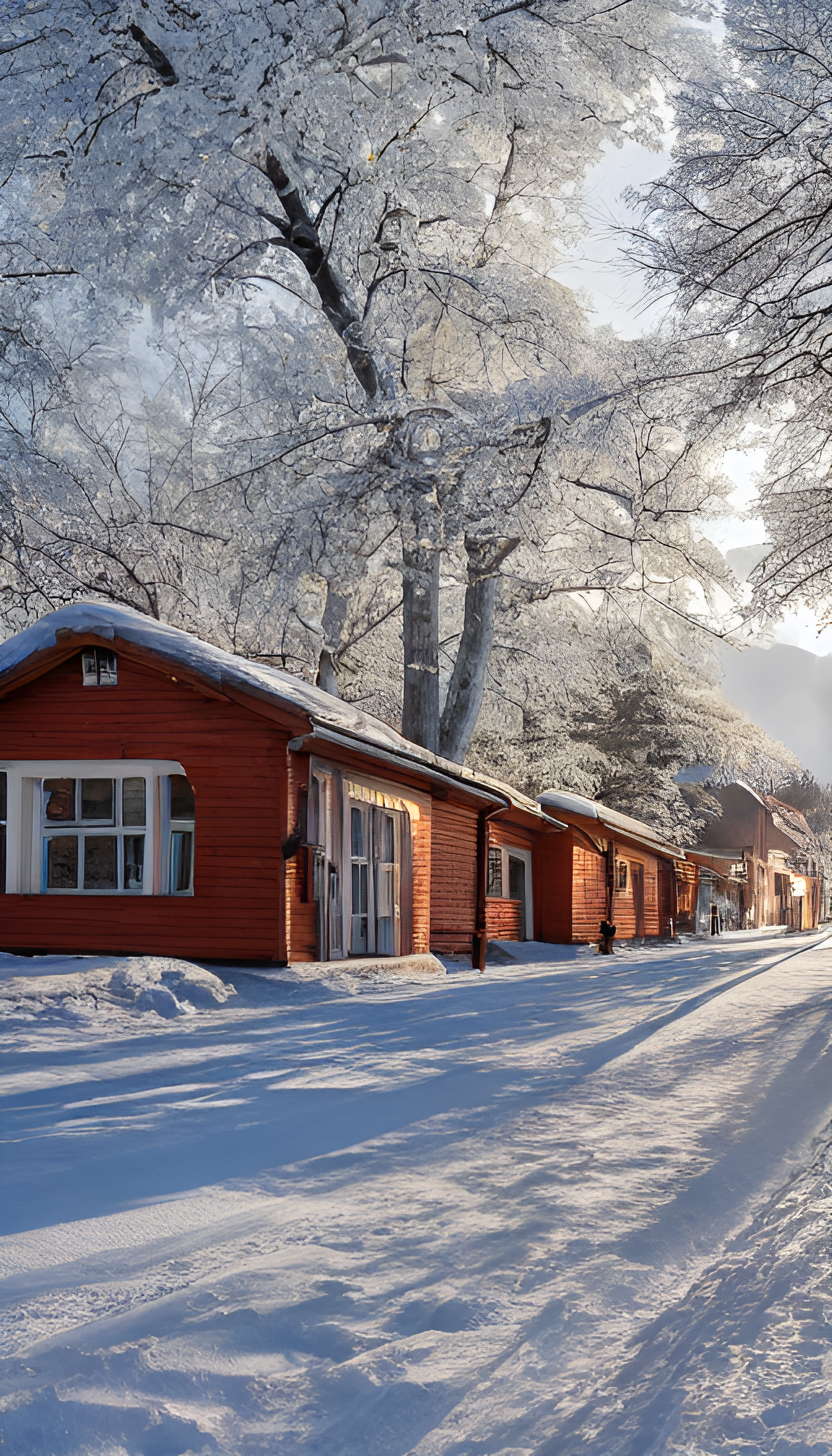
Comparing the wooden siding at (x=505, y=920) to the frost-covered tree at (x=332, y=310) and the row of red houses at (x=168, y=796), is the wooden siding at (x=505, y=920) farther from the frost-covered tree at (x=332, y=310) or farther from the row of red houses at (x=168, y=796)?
the row of red houses at (x=168, y=796)

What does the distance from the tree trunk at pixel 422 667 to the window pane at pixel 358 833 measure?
19.3 feet

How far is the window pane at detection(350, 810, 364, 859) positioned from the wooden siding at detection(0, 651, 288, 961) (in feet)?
8.91

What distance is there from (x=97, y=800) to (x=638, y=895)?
23.4m

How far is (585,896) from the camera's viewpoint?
27969 millimetres

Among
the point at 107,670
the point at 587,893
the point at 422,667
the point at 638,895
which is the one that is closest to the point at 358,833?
the point at 107,670

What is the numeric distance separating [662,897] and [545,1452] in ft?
117

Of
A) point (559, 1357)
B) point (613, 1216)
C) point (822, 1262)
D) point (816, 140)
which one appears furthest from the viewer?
point (816, 140)

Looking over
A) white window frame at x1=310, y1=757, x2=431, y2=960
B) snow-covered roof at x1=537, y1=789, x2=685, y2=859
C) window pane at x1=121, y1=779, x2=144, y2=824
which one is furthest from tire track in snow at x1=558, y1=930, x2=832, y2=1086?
snow-covered roof at x1=537, y1=789, x2=685, y2=859

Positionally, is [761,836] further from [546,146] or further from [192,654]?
[192,654]

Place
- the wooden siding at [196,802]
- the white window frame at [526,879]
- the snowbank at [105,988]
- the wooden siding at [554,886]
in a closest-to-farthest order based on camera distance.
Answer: the snowbank at [105,988], the wooden siding at [196,802], the white window frame at [526,879], the wooden siding at [554,886]

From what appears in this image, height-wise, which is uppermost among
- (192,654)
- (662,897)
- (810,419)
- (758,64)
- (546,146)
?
(546,146)

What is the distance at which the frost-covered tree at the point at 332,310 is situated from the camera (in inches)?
557

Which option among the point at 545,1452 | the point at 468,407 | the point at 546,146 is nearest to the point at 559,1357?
the point at 545,1452

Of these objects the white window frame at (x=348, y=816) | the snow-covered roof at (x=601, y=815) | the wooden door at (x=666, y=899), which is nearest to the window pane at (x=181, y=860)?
the white window frame at (x=348, y=816)
